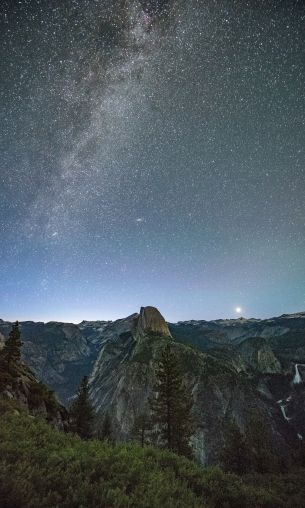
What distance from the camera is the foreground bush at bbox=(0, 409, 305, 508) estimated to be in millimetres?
6113

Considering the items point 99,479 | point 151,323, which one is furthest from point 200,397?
point 99,479

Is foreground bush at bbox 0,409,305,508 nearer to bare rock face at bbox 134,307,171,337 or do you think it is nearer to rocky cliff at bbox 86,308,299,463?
rocky cliff at bbox 86,308,299,463

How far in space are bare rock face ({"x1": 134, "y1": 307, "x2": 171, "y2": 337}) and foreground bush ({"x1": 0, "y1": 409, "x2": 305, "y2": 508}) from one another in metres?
161

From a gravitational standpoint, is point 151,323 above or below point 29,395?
above

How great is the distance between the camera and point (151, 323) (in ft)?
573

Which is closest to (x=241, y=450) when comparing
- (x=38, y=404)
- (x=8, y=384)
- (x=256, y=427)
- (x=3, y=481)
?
(x=256, y=427)

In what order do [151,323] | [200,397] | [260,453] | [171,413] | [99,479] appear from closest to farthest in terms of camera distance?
[99,479]
[260,453]
[171,413]
[200,397]
[151,323]

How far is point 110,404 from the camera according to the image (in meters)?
120

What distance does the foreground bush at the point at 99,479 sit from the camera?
6.11 m

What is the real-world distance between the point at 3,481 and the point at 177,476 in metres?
5.52

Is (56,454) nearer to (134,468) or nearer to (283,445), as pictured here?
(134,468)

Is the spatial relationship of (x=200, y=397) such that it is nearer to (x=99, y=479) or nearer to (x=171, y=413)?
(x=171, y=413)

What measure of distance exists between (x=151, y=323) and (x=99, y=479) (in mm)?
170776

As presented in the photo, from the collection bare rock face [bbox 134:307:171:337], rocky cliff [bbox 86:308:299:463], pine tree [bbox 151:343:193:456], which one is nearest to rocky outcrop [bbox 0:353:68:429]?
pine tree [bbox 151:343:193:456]
